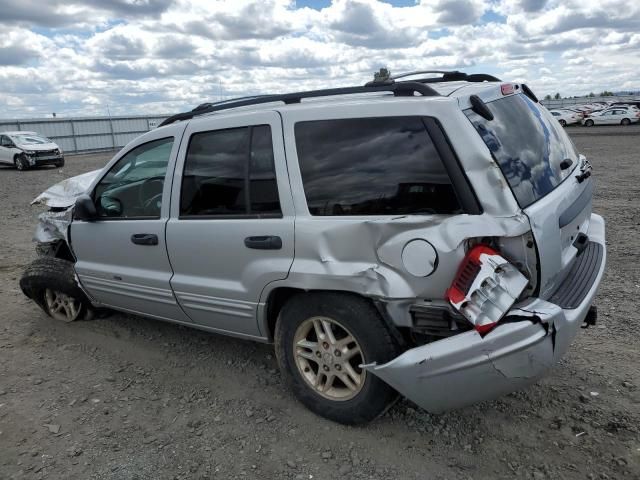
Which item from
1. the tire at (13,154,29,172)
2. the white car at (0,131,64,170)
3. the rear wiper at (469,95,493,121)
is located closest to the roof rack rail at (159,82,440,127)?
the rear wiper at (469,95,493,121)

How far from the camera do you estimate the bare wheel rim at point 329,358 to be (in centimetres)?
291

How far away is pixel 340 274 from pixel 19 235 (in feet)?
26.1

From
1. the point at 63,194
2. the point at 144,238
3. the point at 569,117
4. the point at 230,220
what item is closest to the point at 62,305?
the point at 63,194

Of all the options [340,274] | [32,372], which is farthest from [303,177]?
[32,372]

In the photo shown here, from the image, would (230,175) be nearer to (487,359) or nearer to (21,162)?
(487,359)

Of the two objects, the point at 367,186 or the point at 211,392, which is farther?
the point at 211,392

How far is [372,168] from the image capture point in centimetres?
276

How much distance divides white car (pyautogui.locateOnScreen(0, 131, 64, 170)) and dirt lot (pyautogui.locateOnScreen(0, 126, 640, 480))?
19455mm

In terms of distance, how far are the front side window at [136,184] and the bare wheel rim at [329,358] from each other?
4.68 ft

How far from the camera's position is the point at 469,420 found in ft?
9.97

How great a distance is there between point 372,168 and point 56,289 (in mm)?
3346

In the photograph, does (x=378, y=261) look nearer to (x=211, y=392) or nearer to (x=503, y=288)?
(x=503, y=288)

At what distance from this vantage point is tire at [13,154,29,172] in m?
21.3

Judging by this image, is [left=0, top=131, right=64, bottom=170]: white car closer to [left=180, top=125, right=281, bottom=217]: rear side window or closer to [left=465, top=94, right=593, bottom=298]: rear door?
[left=180, top=125, right=281, bottom=217]: rear side window
